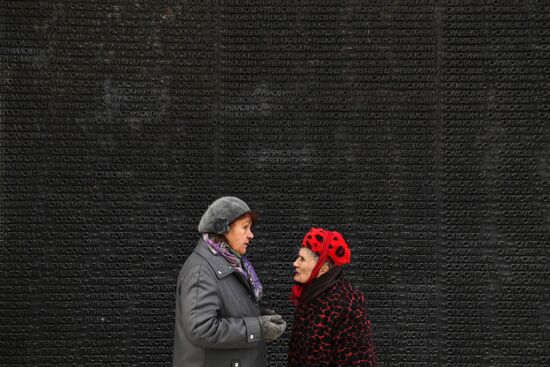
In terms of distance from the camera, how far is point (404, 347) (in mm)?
4223

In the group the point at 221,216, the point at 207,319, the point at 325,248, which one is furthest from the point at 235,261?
the point at 325,248

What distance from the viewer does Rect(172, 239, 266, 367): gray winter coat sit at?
2.56 metres

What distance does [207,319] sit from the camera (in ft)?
8.39

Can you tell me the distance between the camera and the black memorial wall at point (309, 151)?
4.19m

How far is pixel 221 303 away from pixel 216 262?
18 cm

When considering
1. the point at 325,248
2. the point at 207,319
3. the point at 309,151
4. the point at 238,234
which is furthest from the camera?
the point at 309,151

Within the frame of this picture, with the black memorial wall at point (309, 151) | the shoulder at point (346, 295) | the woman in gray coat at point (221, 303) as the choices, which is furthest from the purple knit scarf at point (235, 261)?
the black memorial wall at point (309, 151)

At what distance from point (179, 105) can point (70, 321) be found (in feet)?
5.55

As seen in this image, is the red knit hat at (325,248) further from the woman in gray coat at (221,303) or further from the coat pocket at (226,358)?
the coat pocket at (226,358)

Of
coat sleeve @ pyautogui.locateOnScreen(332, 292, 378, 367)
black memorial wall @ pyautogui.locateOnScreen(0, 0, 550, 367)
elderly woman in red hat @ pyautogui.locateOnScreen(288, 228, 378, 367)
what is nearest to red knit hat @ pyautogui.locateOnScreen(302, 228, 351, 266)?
elderly woman in red hat @ pyautogui.locateOnScreen(288, 228, 378, 367)

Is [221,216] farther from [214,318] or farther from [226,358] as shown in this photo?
[226,358]

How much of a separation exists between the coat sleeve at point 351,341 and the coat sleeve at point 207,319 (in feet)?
1.20

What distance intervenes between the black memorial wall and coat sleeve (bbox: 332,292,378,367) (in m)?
1.65

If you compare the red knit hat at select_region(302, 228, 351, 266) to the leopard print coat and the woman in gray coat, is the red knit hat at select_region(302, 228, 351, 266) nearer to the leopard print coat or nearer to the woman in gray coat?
the leopard print coat
